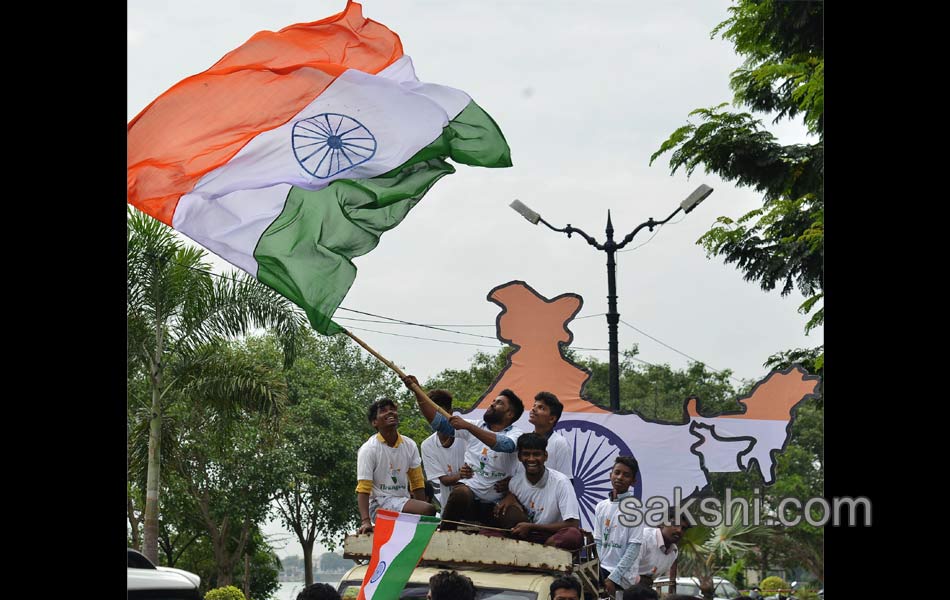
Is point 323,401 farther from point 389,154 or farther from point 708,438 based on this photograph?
point 389,154

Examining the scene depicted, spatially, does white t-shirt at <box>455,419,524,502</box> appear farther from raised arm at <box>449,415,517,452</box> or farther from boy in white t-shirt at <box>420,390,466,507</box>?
boy in white t-shirt at <box>420,390,466,507</box>

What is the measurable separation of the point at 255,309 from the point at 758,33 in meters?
8.63

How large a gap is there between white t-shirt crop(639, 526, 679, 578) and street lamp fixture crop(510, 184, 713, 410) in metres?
5.63

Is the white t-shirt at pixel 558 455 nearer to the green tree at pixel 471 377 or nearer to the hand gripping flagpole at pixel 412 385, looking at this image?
the hand gripping flagpole at pixel 412 385

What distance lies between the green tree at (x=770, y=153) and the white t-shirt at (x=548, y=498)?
29.2 feet

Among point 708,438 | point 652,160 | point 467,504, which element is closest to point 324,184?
point 467,504

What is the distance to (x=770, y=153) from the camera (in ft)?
57.4

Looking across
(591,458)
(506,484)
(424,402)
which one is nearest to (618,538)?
(506,484)

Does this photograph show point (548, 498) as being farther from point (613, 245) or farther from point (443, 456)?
point (613, 245)

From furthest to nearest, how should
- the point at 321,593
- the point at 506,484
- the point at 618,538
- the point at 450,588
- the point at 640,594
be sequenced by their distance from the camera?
1. the point at 618,538
2. the point at 506,484
3. the point at 640,594
4. the point at 450,588
5. the point at 321,593

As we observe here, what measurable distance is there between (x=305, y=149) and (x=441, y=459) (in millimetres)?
2541

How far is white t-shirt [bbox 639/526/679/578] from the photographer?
807 centimetres

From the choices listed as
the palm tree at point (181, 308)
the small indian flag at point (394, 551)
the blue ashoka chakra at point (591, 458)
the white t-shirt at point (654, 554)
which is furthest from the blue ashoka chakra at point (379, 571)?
the palm tree at point (181, 308)

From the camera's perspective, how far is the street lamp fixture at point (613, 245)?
14.1 metres
